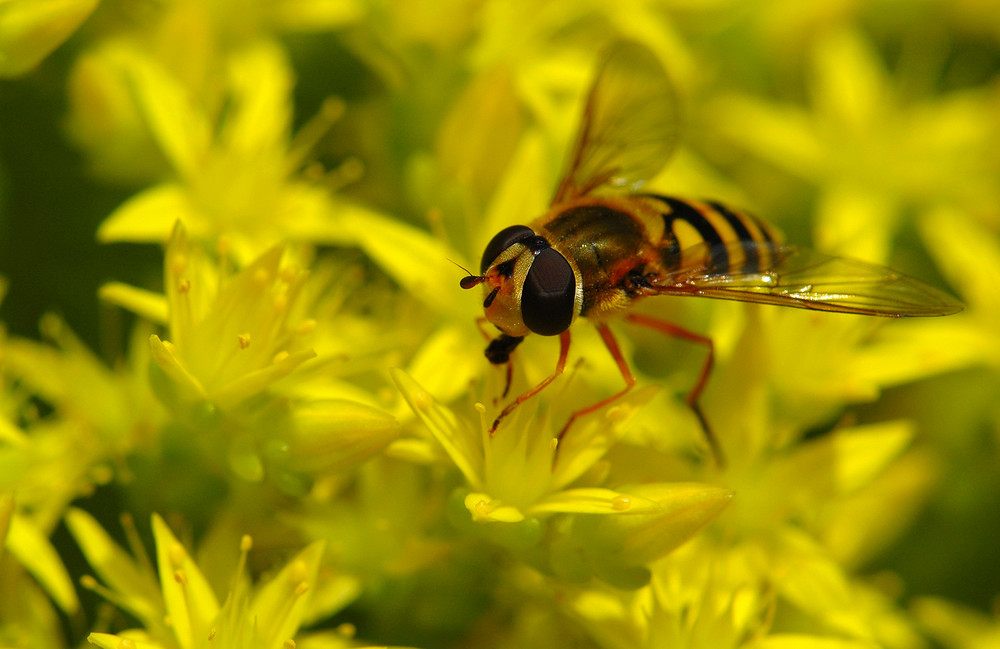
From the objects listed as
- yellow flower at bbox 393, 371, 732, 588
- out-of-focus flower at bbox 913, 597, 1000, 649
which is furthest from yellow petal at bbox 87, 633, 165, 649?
out-of-focus flower at bbox 913, 597, 1000, 649

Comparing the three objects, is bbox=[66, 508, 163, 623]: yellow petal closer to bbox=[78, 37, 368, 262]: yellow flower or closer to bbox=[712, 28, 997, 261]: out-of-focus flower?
bbox=[78, 37, 368, 262]: yellow flower

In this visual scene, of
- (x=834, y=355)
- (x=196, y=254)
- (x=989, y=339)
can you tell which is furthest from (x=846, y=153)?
(x=196, y=254)

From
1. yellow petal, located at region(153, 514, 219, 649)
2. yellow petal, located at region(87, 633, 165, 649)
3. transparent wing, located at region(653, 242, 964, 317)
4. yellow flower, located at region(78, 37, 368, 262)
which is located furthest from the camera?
yellow flower, located at region(78, 37, 368, 262)

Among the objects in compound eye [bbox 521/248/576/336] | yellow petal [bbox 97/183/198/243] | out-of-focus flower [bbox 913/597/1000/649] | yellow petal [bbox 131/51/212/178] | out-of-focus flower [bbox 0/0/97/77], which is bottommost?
out-of-focus flower [bbox 913/597/1000/649]

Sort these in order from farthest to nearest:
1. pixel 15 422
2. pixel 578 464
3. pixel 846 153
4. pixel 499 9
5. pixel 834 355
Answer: pixel 846 153, pixel 499 9, pixel 834 355, pixel 15 422, pixel 578 464

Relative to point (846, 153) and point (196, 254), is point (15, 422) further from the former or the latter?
point (846, 153)

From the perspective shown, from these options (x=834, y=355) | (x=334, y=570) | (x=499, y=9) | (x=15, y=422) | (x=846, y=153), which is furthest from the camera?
(x=846, y=153)

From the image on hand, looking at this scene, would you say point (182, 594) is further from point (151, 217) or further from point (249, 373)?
point (151, 217)

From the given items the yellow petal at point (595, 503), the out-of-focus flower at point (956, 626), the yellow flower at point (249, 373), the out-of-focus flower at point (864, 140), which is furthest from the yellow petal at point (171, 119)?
the out-of-focus flower at point (956, 626)

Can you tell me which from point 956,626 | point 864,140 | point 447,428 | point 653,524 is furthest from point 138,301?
point 864,140
